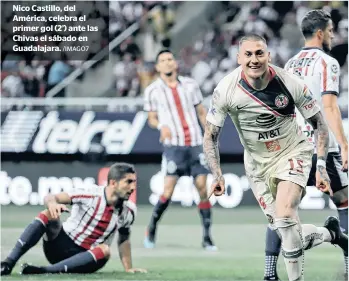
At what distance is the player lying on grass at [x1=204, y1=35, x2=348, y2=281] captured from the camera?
6.38m

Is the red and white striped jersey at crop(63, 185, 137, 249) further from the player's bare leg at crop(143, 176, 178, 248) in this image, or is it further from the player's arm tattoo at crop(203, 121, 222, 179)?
the player's bare leg at crop(143, 176, 178, 248)

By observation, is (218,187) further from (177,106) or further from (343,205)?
(177,106)

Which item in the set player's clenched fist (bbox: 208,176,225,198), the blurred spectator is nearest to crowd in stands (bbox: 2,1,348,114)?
the blurred spectator

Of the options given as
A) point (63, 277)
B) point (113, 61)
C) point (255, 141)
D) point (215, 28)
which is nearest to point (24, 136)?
point (113, 61)

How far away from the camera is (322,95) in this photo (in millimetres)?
7457

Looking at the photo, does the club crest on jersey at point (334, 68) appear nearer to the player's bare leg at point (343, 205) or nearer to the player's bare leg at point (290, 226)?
the player's bare leg at point (343, 205)

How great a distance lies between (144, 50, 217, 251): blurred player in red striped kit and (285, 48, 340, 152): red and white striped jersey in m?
2.74

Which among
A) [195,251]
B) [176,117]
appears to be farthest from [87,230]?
[176,117]

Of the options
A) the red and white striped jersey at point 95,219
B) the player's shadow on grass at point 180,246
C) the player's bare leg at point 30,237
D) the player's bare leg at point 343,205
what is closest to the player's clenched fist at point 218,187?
the player's bare leg at point 343,205

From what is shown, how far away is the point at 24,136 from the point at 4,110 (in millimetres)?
502

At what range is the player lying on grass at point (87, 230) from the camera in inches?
309

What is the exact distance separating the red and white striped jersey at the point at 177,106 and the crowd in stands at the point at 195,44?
15.9ft

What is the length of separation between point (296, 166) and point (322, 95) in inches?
43.9

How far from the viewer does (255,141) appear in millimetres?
6617
